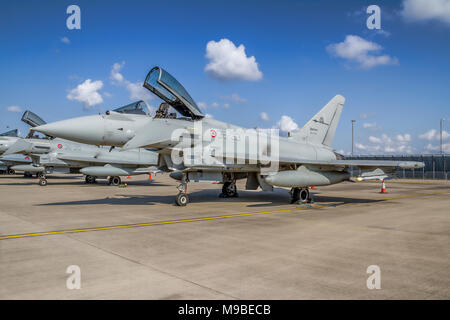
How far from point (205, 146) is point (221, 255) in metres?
6.29

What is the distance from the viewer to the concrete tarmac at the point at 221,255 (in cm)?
368

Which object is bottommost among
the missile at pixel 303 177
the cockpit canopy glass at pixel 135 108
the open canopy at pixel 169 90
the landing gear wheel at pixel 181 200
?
the landing gear wheel at pixel 181 200

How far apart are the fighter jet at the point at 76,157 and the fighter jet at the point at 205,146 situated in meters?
9.55

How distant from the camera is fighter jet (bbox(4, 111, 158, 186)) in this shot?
21.5 meters

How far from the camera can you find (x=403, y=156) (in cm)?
4147

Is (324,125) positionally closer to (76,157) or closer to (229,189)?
(229,189)

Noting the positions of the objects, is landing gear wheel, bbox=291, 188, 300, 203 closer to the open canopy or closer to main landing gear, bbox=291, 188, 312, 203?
main landing gear, bbox=291, 188, 312, 203

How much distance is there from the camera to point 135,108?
10.2 meters

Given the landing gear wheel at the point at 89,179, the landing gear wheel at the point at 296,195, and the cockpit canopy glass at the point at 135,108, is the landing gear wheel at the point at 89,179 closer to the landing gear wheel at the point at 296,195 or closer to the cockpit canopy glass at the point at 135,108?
the cockpit canopy glass at the point at 135,108

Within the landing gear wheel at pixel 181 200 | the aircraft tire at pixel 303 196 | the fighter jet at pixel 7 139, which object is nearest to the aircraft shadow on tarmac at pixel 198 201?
the aircraft tire at pixel 303 196

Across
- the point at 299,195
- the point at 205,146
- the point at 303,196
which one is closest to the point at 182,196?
the point at 205,146

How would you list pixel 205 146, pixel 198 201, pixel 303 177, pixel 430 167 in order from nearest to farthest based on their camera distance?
1. pixel 205 146
2. pixel 303 177
3. pixel 198 201
4. pixel 430 167
